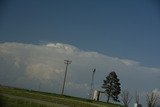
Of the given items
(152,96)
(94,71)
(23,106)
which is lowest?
(23,106)

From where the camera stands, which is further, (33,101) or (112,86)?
(112,86)

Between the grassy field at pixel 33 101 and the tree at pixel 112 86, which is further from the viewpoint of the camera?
the tree at pixel 112 86

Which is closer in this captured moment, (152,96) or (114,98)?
(152,96)

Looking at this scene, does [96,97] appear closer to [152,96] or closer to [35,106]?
[152,96]

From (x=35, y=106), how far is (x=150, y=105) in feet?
120

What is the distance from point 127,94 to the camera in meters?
80.4

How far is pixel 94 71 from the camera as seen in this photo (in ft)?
274

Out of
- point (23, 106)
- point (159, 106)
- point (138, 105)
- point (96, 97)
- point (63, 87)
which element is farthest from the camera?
point (96, 97)

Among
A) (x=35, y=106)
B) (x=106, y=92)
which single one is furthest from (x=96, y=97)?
(x=35, y=106)

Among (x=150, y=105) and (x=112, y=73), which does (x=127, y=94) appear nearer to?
(x=112, y=73)

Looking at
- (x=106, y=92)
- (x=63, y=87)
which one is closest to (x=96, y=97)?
(x=106, y=92)

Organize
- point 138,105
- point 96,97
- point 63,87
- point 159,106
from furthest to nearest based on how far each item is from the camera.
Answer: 1. point 96,97
2. point 63,87
3. point 138,105
4. point 159,106

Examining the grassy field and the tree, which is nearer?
the grassy field

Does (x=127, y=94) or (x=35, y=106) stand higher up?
(x=127, y=94)
